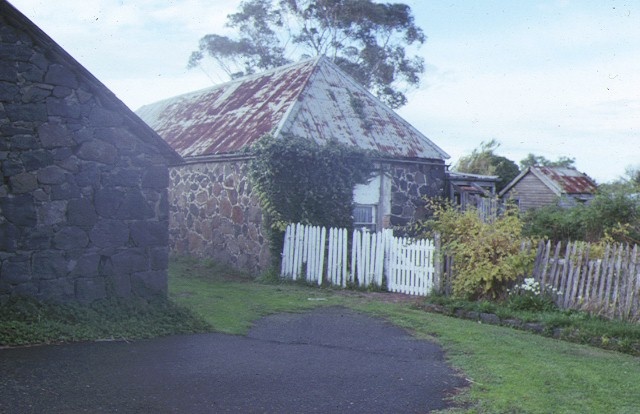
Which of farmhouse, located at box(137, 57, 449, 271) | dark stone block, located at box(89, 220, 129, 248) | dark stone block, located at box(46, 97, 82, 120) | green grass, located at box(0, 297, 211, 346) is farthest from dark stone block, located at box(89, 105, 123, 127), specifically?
farmhouse, located at box(137, 57, 449, 271)

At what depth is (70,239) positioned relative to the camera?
9.79 metres

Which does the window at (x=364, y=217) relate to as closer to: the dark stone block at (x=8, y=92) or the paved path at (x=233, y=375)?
the paved path at (x=233, y=375)

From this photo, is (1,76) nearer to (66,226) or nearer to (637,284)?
(66,226)

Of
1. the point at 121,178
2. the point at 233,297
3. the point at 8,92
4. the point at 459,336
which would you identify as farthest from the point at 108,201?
the point at 459,336

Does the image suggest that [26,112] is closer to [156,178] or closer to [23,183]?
[23,183]

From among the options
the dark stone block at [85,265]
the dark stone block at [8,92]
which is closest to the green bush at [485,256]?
the dark stone block at [85,265]

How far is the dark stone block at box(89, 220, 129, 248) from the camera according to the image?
1003 cm

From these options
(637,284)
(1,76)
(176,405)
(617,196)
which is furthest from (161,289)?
(617,196)

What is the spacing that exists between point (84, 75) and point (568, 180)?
34807 millimetres

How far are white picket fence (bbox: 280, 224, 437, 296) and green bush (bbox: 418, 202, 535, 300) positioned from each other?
0.78 meters

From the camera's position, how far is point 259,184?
1628cm

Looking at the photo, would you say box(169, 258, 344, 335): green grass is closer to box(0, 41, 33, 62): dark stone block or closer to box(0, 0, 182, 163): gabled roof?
box(0, 0, 182, 163): gabled roof

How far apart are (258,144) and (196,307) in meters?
5.60

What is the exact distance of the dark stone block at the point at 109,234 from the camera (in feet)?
32.9
